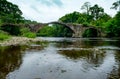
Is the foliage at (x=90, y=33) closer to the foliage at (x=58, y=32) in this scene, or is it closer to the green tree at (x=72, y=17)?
the foliage at (x=58, y=32)

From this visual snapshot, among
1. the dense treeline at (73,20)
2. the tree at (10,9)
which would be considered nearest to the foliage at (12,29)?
the dense treeline at (73,20)

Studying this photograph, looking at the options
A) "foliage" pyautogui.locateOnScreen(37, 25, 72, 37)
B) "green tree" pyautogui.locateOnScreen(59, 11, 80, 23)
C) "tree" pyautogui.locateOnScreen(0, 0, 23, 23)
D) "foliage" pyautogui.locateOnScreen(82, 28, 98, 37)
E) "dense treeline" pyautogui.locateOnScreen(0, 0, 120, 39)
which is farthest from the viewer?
"green tree" pyautogui.locateOnScreen(59, 11, 80, 23)

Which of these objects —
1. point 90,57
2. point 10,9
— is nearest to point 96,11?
point 10,9

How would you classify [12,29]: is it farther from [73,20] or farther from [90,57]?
[90,57]

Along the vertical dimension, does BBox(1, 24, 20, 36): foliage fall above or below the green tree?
below

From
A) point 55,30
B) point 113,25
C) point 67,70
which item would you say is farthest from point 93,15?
point 67,70

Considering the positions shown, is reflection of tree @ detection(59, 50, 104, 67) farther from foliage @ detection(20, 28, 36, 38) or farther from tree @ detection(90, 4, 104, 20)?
tree @ detection(90, 4, 104, 20)

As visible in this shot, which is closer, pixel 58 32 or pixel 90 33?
pixel 90 33

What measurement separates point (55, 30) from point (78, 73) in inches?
5021

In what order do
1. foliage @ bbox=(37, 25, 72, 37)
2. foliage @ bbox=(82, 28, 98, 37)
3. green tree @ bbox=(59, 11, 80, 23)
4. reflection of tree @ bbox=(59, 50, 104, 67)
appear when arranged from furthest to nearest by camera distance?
green tree @ bbox=(59, 11, 80, 23) → foliage @ bbox=(37, 25, 72, 37) → foliage @ bbox=(82, 28, 98, 37) → reflection of tree @ bbox=(59, 50, 104, 67)

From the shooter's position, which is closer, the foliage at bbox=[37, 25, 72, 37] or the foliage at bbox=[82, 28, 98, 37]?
the foliage at bbox=[82, 28, 98, 37]

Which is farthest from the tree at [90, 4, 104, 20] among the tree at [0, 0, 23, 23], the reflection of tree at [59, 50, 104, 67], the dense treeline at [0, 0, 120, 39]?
the reflection of tree at [59, 50, 104, 67]

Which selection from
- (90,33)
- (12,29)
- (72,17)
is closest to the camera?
(12,29)

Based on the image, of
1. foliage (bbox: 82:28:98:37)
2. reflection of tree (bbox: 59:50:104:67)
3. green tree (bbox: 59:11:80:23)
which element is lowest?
reflection of tree (bbox: 59:50:104:67)
